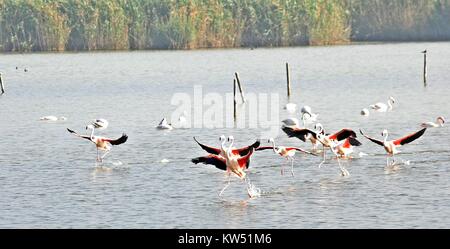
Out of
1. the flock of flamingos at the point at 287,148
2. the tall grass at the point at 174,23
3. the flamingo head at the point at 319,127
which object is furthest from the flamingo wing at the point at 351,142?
the tall grass at the point at 174,23

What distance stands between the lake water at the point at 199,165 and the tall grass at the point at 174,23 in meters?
6.46

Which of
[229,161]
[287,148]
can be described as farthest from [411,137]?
[229,161]

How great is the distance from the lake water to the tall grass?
6456 mm

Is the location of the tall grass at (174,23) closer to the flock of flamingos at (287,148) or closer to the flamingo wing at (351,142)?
the flock of flamingos at (287,148)

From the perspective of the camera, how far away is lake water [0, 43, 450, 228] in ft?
66.5

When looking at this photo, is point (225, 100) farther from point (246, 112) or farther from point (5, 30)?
point (5, 30)

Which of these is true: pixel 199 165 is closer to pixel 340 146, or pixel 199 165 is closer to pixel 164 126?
pixel 340 146

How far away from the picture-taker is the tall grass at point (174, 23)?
208 ft

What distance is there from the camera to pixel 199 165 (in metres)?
26.1

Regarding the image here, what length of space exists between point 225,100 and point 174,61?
853 inches

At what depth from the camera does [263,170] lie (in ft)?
82.6

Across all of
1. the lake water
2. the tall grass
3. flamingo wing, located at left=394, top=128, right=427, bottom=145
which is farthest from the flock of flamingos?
the tall grass
